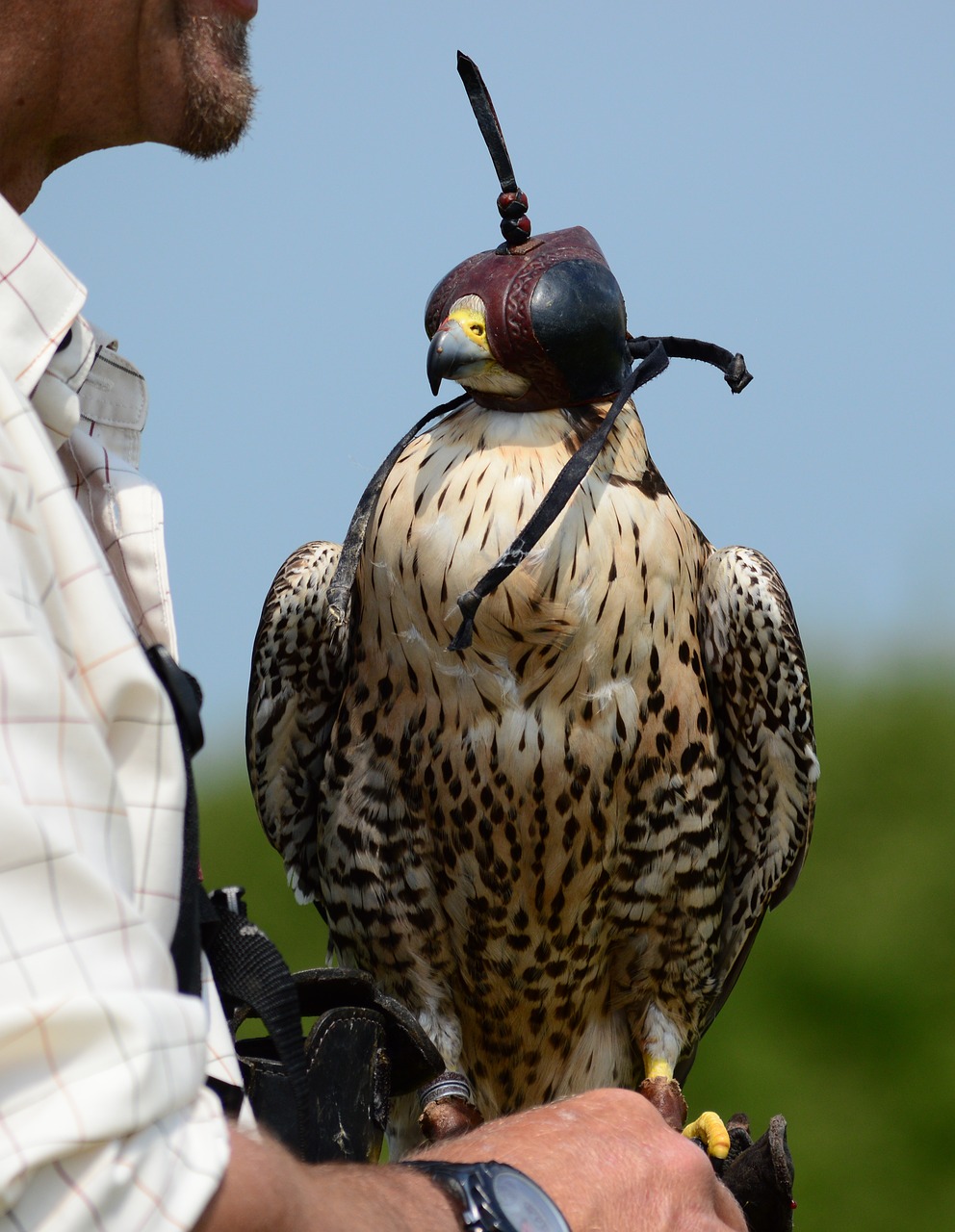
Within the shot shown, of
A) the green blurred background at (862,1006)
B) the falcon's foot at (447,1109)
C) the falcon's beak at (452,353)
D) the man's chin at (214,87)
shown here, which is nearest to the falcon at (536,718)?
the falcon's beak at (452,353)

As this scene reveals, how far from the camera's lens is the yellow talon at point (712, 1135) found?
2506 millimetres

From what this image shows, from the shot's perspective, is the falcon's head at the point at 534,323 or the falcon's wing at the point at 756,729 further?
the falcon's wing at the point at 756,729

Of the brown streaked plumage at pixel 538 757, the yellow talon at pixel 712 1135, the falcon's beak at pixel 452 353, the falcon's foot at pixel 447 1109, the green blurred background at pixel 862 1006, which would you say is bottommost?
the green blurred background at pixel 862 1006

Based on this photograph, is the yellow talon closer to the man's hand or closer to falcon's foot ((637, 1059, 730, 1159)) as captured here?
falcon's foot ((637, 1059, 730, 1159))

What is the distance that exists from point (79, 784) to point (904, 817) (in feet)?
18.9

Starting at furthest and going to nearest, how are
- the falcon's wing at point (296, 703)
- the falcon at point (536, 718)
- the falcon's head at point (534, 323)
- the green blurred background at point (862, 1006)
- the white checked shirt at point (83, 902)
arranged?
the green blurred background at point (862, 1006) < the falcon's wing at point (296, 703) < the falcon at point (536, 718) < the falcon's head at point (534, 323) < the white checked shirt at point (83, 902)

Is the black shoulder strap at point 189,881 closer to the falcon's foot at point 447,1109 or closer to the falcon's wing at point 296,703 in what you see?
the falcon's foot at point 447,1109

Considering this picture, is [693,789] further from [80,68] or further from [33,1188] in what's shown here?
[33,1188]

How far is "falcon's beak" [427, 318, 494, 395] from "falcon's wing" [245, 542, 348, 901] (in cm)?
64

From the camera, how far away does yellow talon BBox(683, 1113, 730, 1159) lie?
8.22ft

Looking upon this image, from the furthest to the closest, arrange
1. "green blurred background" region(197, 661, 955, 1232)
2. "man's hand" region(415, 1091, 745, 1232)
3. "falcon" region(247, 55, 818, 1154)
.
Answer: "green blurred background" region(197, 661, 955, 1232), "falcon" region(247, 55, 818, 1154), "man's hand" region(415, 1091, 745, 1232)

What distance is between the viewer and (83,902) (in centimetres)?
83

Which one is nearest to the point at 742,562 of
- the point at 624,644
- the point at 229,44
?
the point at 624,644

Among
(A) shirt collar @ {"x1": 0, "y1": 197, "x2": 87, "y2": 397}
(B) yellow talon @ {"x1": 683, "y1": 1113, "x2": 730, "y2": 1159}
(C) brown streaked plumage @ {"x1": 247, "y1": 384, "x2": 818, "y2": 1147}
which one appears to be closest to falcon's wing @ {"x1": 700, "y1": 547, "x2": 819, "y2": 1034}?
(C) brown streaked plumage @ {"x1": 247, "y1": 384, "x2": 818, "y2": 1147}
